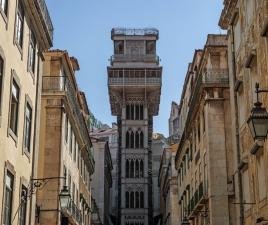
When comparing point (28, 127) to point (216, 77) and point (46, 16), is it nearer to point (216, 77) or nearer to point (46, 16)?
point (46, 16)

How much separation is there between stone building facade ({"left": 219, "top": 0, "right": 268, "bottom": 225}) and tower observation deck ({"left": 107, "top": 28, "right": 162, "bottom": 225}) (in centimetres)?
7169

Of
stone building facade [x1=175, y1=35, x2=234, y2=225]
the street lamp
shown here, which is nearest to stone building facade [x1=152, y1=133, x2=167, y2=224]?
stone building facade [x1=175, y1=35, x2=234, y2=225]

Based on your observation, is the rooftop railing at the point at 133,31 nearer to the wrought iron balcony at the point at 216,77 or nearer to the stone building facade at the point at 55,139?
the stone building facade at the point at 55,139

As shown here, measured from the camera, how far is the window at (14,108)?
1915 centimetres

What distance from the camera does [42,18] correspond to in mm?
→ 22812

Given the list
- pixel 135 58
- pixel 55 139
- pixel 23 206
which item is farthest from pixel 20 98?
pixel 135 58

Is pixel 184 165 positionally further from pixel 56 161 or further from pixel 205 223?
pixel 56 161

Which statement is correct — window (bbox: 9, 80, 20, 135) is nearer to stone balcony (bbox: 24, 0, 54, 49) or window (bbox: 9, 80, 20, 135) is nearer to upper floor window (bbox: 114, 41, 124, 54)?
stone balcony (bbox: 24, 0, 54, 49)

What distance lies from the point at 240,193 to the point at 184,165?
80.0 feet

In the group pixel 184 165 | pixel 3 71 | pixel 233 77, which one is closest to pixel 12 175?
pixel 3 71

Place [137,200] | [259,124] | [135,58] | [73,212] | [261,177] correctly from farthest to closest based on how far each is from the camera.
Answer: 1. [135,58]
2. [137,200]
3. [73,212]
4. [261,177]
5. [259,124]

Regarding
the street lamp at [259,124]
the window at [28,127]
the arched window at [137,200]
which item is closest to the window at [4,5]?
the window at [28,127]

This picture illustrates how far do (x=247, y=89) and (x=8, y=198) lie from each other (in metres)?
8.71

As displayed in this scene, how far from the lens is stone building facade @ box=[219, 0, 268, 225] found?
1853cm
